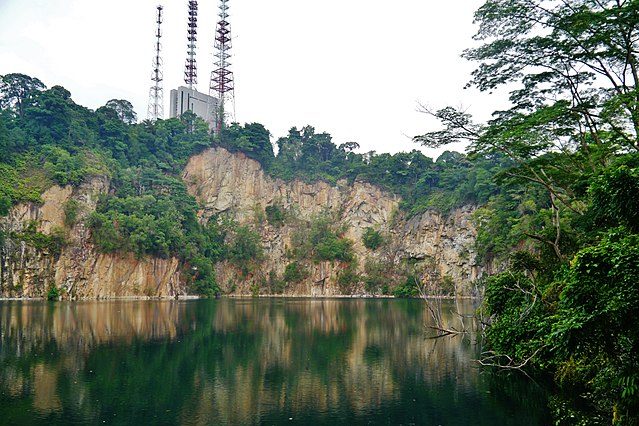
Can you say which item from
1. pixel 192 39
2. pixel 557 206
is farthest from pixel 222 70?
pixel 557 206

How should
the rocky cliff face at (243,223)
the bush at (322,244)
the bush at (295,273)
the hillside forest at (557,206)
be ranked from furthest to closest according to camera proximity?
the bush at (295,273), the bush at (322,244), the rocky cliff face at (243,223), the hillside forest at (557,206)

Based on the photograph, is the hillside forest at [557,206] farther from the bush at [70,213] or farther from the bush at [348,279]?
the bush at [348,279]

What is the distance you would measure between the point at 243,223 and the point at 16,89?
29.4 metres

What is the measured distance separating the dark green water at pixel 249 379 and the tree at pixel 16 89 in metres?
42.6

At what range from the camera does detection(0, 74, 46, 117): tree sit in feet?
186

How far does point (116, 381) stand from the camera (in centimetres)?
1334

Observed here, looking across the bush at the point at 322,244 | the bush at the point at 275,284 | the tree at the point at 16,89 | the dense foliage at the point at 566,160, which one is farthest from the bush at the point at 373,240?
the dense foliage at the point at 566,160

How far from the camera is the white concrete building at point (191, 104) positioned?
238ft

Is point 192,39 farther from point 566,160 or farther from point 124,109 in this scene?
point 566,160

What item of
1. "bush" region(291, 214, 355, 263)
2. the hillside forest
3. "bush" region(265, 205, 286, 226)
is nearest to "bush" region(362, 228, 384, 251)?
"bush" region(291, 214, 355, 263)

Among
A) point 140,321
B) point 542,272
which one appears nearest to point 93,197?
point 140,321

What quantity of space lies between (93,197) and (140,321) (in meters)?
27.6

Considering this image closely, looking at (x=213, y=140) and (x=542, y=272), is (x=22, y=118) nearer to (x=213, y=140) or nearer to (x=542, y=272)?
(x=213, y=140)

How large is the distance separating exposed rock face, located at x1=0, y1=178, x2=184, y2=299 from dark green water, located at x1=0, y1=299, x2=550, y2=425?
23473 millimetres
